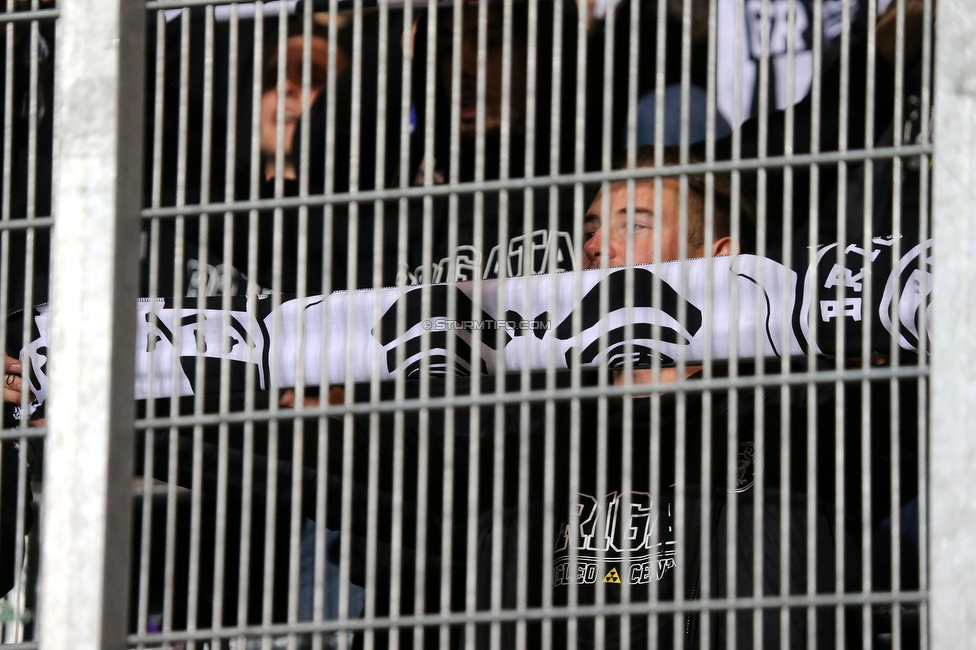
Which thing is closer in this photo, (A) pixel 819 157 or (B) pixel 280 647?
(A) pixel 819 157

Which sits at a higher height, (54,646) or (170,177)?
(170,177)

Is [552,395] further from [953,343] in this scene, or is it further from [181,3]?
[181,3]

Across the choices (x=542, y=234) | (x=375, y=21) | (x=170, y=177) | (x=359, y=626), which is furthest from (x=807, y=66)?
(x=359, y=626)

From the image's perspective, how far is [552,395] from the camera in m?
1.67

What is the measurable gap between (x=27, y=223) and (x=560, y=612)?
102cm

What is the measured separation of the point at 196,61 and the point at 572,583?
237 centimetres

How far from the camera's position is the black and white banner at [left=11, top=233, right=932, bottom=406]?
1717 millimetres

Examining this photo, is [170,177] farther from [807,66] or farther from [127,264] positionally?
[807,66]

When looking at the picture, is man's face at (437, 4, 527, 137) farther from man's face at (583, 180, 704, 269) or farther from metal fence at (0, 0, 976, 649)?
metal fence at (0, 0, 976, 649)

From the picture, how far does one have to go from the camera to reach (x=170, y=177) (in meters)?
3.19

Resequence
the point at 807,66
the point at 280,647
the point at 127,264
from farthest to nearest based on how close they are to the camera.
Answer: the point at 280,647
the point at 807,66
the point at 127,264

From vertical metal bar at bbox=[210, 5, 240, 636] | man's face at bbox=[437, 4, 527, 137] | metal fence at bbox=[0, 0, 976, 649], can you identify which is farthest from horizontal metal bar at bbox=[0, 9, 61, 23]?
man's face at bbox=[437, 4, 527, 137]

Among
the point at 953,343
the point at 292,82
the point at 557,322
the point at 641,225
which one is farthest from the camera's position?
the point at 292,82
